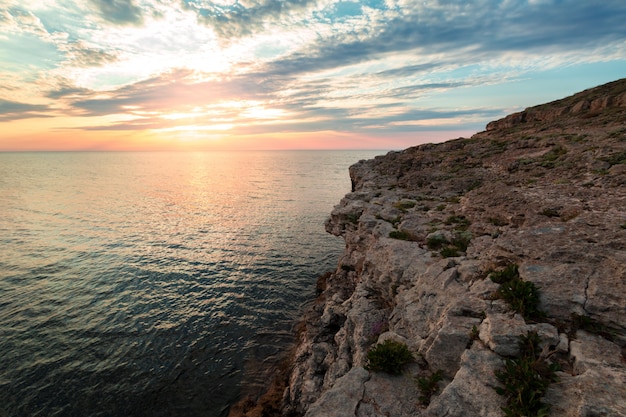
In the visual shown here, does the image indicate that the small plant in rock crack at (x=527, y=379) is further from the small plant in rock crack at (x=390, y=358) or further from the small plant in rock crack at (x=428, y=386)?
the small plant in rock crack at (x=390, y=358)

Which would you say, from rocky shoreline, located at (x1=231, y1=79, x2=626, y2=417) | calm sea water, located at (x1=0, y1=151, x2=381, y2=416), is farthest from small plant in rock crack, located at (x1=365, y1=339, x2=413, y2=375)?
calm sea water, located at (x1=0, y1=151, x2=381, y2=416)

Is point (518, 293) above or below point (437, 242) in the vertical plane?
above

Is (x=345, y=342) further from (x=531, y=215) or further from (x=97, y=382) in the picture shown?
(x=97, y=382)

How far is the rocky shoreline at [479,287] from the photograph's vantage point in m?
8.66

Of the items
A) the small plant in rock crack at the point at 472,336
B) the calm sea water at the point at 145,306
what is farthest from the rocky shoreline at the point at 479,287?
the calm sea water at the point at 145,306

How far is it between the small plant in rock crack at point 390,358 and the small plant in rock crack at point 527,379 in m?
3.04

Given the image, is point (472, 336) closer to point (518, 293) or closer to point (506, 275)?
point (518, 293)

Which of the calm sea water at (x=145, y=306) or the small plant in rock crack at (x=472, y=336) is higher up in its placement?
the small plant in rock crack at (x=472, y=336)

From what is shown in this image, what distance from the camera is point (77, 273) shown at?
3538 centimetres

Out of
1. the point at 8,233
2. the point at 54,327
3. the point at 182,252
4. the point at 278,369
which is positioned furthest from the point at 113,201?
the point at 278,369

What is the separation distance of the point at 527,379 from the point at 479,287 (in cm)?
460

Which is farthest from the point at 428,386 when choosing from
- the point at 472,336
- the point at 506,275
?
the point at 506,275

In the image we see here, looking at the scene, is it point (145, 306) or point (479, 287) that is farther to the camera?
point (145, 306)

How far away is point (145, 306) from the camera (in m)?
29.6
